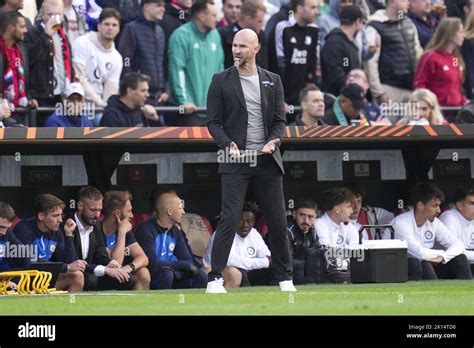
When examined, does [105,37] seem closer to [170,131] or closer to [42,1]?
→ [42,1]

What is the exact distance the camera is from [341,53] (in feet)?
59.0

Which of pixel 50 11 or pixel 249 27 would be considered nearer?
pixel 50 11

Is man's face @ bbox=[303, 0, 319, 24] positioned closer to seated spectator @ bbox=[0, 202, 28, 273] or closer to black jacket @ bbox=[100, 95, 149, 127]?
black jacket @ bbox=[100, 95, 149, 127]

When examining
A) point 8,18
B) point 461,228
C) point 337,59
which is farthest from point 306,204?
point 8,18

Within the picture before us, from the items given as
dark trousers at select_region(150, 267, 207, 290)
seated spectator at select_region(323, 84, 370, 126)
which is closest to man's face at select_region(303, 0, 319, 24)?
→ seated spectator at select_region(323, 84, 370, 126)

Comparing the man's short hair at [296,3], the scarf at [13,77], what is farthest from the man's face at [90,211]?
the man's short hair at [296,3]

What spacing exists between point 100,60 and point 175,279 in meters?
3.38

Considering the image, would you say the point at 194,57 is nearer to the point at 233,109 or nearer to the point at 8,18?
the point at 8,18

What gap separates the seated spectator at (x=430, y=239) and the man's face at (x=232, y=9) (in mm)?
3734

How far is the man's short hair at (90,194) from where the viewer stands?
573 inches

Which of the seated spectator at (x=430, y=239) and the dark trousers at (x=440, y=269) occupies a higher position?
the seated spectator at (x=430, y=239)

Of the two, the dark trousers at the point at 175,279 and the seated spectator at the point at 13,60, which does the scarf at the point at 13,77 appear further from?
the dark trousers at the point at 175,279

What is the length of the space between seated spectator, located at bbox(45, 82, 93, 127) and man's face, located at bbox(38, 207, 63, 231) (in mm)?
1576
